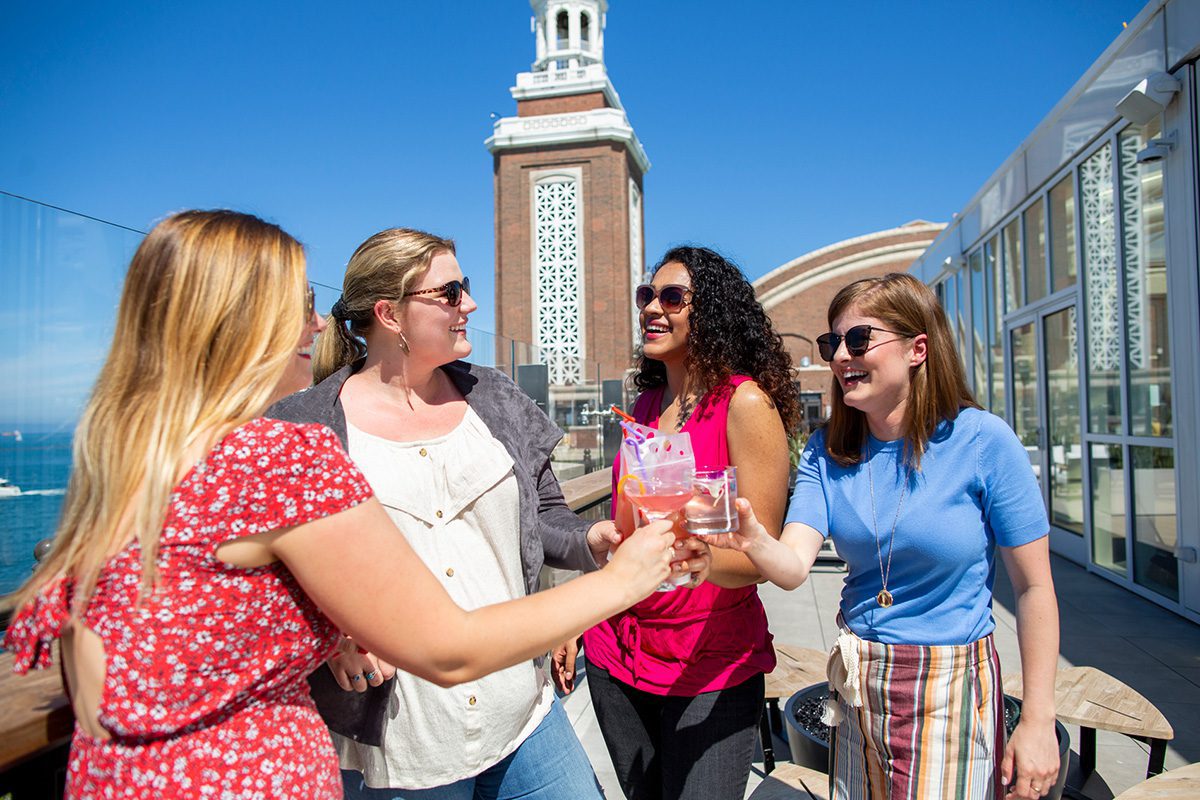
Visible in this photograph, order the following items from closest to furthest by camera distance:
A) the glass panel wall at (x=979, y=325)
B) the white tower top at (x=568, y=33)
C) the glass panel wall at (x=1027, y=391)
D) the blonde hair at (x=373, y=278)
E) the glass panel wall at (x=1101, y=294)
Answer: the blonde hair at (x=373, y=278), the glass panel wall at (x=1101, y=294), the glass panel wall at (x=1027, y=391), the glass panel wall at (x=979, y=325), the white tower top at (x=568, y=33)

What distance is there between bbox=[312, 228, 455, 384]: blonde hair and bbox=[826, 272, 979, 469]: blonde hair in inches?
39.5

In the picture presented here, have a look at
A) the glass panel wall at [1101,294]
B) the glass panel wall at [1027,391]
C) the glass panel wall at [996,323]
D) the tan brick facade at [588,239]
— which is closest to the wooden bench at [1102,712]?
the glass panel wall at [1101,294]

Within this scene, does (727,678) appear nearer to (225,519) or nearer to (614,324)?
(225,519)

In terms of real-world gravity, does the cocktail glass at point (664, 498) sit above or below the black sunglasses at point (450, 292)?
below

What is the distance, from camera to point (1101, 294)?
23.8ft

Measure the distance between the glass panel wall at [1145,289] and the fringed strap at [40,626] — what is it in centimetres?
681

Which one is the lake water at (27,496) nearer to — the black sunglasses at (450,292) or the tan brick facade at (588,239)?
the black sunglasses at (450,292)

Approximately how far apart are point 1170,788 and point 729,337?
170 centimetres

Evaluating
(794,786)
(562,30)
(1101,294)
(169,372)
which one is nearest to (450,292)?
(169,372)

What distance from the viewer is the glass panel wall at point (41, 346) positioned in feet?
10.3

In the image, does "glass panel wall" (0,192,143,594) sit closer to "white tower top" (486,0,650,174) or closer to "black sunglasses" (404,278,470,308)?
"black sunglasses" (404,278,470,308)

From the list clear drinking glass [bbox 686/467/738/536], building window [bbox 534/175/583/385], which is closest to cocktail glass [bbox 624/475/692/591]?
clear drinking glass [bbox 686/467/738/536]

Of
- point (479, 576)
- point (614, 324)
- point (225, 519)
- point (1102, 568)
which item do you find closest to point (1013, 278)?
point (1102, 568)

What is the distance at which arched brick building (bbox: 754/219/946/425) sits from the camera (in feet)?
118
